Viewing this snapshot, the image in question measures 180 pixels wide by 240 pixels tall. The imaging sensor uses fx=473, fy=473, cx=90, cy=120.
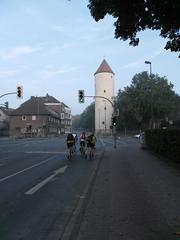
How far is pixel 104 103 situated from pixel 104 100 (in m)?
1.02

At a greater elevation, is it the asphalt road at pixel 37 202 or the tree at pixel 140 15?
the tree at pixel 140 15

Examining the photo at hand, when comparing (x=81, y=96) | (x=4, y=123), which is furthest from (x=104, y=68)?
(x=81, y=96)

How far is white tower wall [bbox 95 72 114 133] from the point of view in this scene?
144000 mm

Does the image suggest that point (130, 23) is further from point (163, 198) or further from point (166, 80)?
point (166, 80)

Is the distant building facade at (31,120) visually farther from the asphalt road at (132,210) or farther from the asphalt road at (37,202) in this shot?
the asphalt road at (132,210)

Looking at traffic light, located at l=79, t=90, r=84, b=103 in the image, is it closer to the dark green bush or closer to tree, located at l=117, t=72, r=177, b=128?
the dark green bush

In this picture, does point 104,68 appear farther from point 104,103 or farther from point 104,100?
point 104,103

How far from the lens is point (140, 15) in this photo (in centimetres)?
1549

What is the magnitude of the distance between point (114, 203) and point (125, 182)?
14.4ft

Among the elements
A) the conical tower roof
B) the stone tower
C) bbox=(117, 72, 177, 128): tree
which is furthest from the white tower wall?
bbox=(117, 72, 177, 128): tree

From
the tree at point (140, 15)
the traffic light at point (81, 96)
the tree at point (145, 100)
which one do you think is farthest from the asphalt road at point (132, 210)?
the tree at point (145, 100)

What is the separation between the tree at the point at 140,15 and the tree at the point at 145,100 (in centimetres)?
10043

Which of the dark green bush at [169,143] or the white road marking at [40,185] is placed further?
the dark green bush at [169,143]

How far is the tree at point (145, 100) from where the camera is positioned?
122 metres
